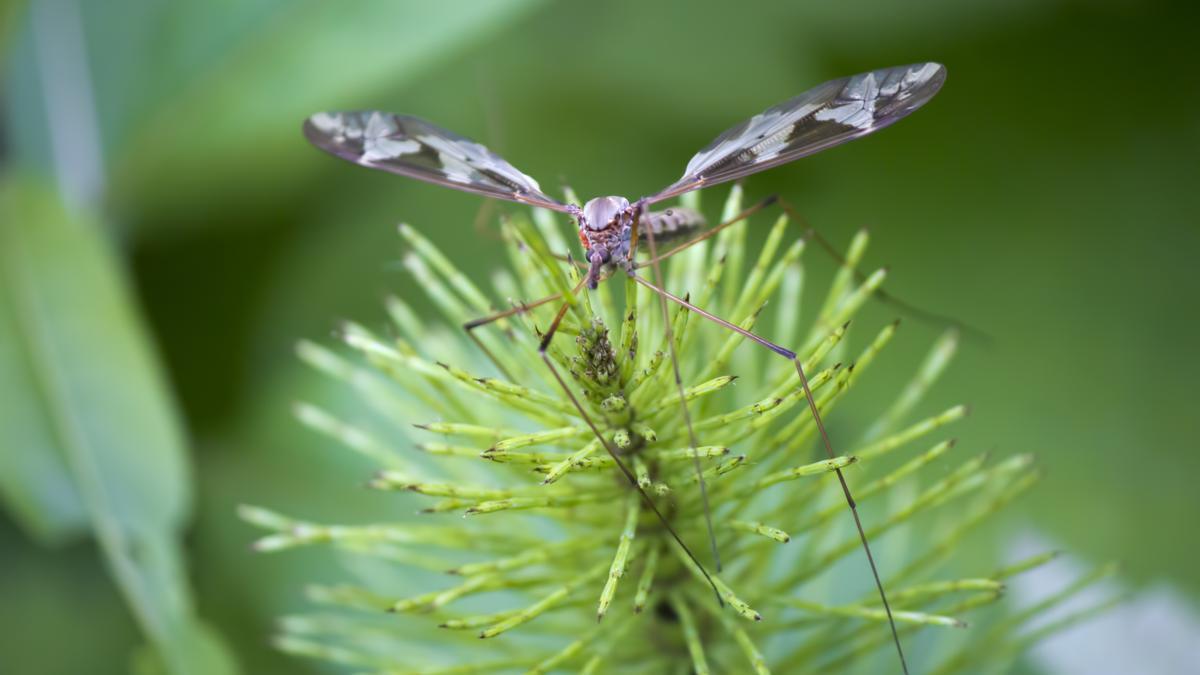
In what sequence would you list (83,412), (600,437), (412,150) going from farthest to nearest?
(83,412)
(412,150)
(600,437)

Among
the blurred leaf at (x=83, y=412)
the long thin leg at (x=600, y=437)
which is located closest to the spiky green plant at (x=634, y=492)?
the long thin leg at (x=600, y=437)

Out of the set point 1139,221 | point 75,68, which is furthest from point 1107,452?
point 75,68

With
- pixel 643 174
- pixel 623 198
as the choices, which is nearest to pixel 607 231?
pixel 623 198

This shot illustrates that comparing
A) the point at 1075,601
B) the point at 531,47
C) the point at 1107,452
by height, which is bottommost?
the point at 1075,601

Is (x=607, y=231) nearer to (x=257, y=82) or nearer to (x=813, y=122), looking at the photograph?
(x=813, y=122)

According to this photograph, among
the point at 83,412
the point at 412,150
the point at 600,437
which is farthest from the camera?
the point at 83,412

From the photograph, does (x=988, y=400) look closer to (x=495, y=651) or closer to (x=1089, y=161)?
(x=1089, y=161)
